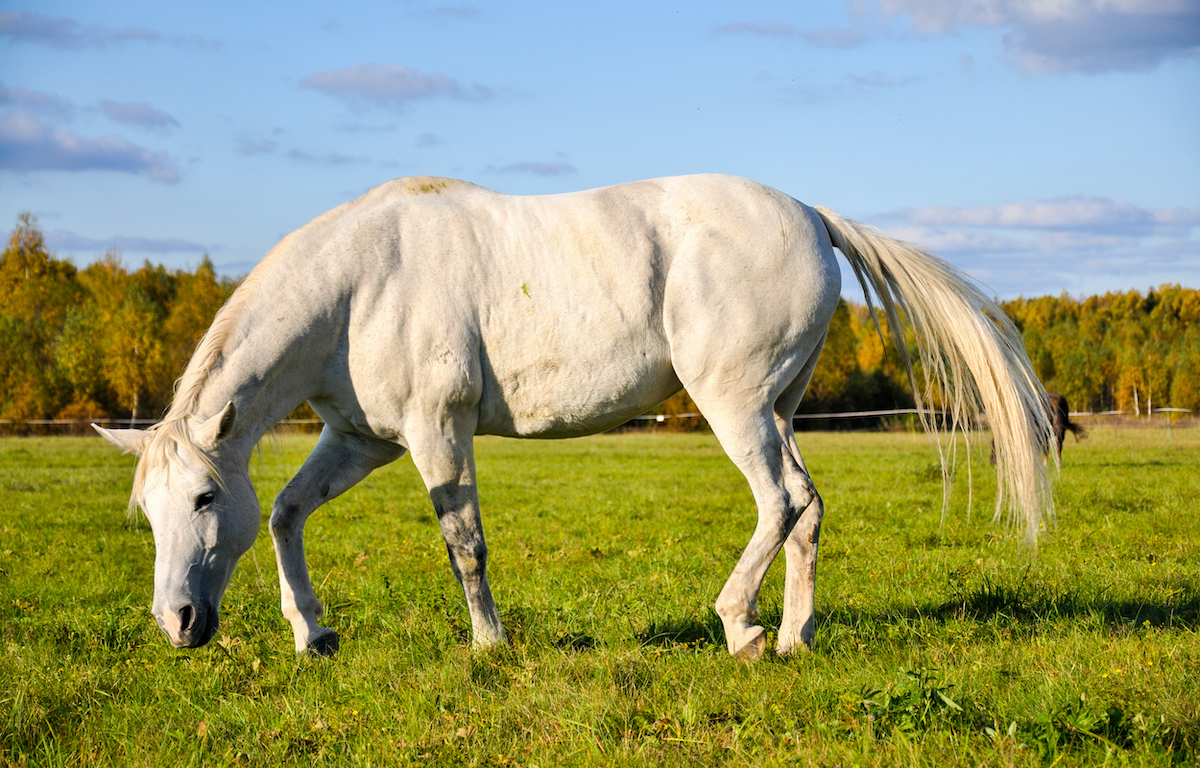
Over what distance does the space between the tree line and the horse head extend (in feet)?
110

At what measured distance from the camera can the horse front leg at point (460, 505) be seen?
4004 millimetres

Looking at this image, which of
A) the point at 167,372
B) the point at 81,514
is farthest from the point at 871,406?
the point at 81,514

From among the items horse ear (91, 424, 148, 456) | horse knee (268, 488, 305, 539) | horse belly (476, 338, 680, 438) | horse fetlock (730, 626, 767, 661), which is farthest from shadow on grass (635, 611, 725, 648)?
horse ear (91, 424, 148, 456)

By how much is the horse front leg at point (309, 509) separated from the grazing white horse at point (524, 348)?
1cm

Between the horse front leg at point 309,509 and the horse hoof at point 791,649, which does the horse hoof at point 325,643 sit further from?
the horse hoof at point 791,649

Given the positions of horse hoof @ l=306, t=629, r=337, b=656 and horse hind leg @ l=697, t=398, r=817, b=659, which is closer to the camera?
horse hind leg @ l=697, t=398, r=817, b=659

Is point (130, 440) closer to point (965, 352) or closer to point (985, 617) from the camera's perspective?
point (965, 352)

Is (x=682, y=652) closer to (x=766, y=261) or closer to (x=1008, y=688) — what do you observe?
(x=1008, y=688)

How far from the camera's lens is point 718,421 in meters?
4.14

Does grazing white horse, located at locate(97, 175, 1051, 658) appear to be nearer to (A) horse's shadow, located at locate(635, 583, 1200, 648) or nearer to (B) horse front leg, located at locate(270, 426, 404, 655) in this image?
(B) horse front leg, located at locate(270, 426, 404, 655)

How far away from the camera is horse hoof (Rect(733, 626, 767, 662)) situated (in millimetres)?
3912

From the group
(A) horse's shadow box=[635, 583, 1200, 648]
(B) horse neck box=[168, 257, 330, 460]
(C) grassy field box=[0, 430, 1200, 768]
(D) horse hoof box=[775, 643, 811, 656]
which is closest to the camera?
(C) grassy field box=[0, 430, 1200, 768]

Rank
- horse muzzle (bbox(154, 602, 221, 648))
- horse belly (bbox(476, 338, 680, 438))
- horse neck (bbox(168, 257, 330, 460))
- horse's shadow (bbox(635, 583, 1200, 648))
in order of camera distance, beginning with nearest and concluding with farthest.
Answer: horse muzzle (bbox(154, 602, 221, 648))
horse neck (bbox(168, 257, 330, 460))
horse belly (bbox(476, 338, 680, 438))
horse's shadow (bbox(635, 583, 1200, 648))

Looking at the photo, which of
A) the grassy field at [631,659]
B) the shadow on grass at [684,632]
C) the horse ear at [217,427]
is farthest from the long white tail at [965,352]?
the horse ear at [217,427]
